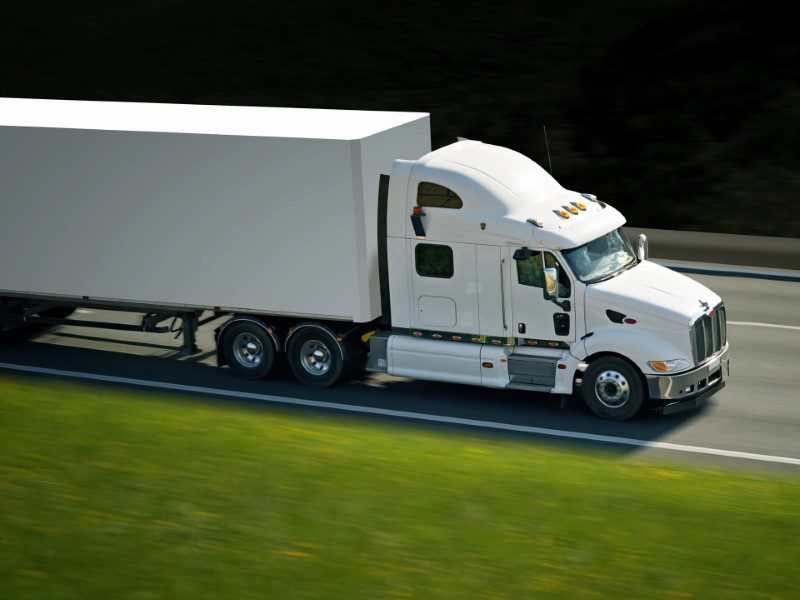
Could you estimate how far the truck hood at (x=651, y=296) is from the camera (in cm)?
1423

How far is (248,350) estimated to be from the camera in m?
16.5

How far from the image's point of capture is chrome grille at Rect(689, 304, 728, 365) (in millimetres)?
14273

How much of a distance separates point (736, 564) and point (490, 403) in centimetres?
703

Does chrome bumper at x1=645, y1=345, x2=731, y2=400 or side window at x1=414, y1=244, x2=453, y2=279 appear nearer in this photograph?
chrome bumper at x1=645, y1=345, x2=731, y2=400

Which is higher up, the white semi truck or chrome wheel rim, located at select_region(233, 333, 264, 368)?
the white semi truck

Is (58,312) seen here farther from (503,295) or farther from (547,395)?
(547,395)

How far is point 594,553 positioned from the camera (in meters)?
8.84

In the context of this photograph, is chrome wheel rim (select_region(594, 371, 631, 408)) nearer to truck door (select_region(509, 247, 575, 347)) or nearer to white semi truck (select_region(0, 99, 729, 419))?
white semi truck (select_region(0, 99, 729, 419))

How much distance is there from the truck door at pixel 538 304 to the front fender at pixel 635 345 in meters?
0.38

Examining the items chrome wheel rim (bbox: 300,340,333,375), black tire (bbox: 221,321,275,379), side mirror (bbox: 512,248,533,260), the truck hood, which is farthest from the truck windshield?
black tire (bbox: 221,321,275,379)

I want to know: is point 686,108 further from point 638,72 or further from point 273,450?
point 273,450

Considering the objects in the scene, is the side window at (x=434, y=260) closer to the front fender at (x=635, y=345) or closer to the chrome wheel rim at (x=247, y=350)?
the front fender at (x=635, y=345)

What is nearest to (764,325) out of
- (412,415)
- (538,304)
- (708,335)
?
(708,335)

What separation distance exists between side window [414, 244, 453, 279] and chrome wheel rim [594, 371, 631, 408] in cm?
223
